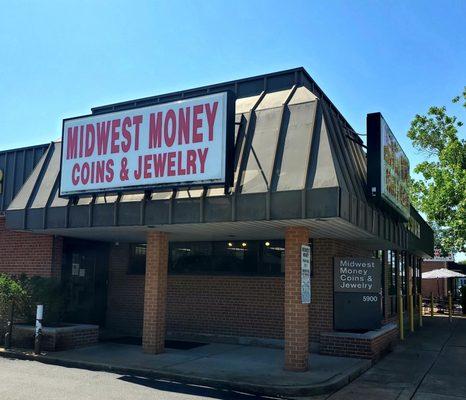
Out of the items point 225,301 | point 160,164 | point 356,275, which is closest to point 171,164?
point 160,164

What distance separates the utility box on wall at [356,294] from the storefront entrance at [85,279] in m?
7.49

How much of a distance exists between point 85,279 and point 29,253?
6.01ft

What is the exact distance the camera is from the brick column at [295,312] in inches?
389

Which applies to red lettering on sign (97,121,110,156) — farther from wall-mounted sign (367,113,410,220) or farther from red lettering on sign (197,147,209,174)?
wall-mounted sign (367,113,410,220)

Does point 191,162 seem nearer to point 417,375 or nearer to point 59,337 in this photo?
point 59,337

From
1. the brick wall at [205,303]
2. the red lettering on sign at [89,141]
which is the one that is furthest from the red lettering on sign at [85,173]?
the brick wall at [205,303]

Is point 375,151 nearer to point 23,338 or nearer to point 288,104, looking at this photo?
point 288,104

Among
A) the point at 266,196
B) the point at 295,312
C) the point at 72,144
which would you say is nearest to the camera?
the point at 266,196

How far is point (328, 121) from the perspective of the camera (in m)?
10.5

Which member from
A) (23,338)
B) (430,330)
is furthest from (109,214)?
(430,330)

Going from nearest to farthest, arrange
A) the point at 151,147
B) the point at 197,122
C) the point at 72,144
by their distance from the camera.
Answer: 1. the point at 197,122
2. the point at 151,147
3. the point at 72,144

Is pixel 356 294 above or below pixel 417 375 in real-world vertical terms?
above

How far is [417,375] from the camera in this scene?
10242mm

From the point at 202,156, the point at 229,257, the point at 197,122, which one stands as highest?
the point at 197,122
